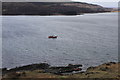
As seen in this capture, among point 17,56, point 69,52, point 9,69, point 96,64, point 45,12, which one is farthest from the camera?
point 45,12

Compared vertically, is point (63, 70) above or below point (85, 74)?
below

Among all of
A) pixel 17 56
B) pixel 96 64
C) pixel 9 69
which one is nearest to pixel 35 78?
pixel 9 69

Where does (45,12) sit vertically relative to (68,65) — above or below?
above

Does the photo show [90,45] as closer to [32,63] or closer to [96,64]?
[96,64]

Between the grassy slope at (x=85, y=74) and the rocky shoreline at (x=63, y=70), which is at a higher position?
→ the grassy slope at (x=85, y=74)

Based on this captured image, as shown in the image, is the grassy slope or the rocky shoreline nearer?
the grassy slope

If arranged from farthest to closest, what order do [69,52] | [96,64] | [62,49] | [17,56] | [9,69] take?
1. [62,49]
2. [69,52]
3. [17,56]
4. [96,64]
5. [9,69]

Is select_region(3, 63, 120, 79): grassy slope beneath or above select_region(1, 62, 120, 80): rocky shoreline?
above

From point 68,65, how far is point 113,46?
1875cm

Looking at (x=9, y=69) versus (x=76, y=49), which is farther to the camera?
(x=76, y=49)

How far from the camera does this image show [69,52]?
46.1m

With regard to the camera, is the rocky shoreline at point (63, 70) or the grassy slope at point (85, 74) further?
the rocky shoreline at point (63, 70)

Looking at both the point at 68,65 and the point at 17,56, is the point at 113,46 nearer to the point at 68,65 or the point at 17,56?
the point at 68,65

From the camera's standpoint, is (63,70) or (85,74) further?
(63,70)
